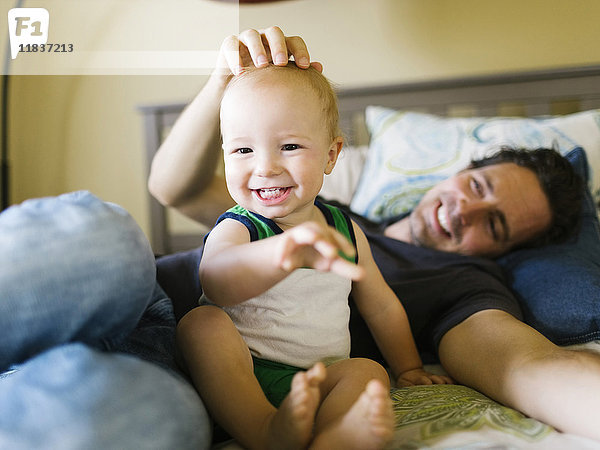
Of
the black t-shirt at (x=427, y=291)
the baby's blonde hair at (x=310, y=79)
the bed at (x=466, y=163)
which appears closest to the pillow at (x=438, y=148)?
the bed at (x=466, y=163)

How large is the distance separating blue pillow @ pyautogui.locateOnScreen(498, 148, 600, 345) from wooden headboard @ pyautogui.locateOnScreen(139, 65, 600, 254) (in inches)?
27.2

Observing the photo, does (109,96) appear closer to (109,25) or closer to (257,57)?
(109,25)

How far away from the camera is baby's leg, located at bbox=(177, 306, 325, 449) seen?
562mm

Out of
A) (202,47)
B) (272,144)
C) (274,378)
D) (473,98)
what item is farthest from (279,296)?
(202,47)

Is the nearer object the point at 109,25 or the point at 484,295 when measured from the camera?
the point at 484,295

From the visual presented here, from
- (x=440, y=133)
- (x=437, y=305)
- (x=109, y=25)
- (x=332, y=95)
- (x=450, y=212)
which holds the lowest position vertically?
(x=437, y=305)

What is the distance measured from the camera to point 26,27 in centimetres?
236

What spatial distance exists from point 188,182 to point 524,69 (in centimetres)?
141

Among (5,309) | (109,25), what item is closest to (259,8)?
(109,25)

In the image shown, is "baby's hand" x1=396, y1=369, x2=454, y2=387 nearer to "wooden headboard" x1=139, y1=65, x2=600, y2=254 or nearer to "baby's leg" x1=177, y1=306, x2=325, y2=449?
"baby's leg" x1=177, y1=306, x2=325, y2=449

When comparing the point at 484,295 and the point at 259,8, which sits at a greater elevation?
the point at 259,8

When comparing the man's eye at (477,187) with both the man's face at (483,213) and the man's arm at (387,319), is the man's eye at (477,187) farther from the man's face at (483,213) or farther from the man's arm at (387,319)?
the man's arm at (387,319)

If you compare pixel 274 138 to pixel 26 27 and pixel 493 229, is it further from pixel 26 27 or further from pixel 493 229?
pixel 26 27

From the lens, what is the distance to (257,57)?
0.78m
